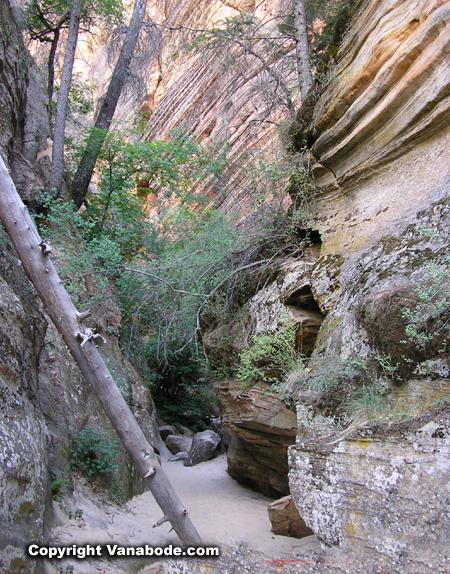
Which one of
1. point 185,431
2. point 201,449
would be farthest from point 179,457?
point 185,431

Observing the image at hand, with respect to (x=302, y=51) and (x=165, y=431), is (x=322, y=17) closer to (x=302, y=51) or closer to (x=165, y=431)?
(x=302, y=51)

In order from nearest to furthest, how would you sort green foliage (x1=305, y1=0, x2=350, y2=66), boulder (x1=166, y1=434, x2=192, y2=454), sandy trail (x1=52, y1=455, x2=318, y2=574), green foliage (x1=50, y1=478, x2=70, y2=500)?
sandy trail (x1=52, y1=455, x2=318, y2=574), green foliage (x1=50, y1=478, x2=70, y2=500), green foliage (x1=305, y1=0, x2=350, y2=66), boulder (x1=166, y1=434, x2=192, y2=454)

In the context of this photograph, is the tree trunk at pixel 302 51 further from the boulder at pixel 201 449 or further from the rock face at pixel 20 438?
the boulder at pixel 201 449

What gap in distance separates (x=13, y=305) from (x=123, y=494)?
3716mm

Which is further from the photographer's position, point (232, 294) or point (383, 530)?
point (232, 294)

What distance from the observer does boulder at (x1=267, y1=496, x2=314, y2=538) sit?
6027 millimetres

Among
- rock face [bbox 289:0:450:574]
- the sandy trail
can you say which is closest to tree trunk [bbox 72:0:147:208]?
rock face [bbox 289:0:450:574]

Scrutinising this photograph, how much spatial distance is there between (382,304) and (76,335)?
10.9 feet

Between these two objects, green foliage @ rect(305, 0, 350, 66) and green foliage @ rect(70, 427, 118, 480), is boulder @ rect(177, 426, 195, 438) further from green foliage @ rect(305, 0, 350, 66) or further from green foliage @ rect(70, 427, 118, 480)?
green foliage @ rect(305, 0, 350, 66)

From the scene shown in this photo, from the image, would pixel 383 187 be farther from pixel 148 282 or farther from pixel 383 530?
pixel 148 282

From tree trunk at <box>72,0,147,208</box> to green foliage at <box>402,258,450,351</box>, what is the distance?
972cm

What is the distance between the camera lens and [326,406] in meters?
4.64

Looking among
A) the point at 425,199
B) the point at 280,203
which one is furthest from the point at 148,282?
the point at 425,199

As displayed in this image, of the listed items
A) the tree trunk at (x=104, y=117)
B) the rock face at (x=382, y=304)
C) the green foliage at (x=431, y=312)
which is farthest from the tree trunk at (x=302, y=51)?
the green foliage at (x=431, y=312)
